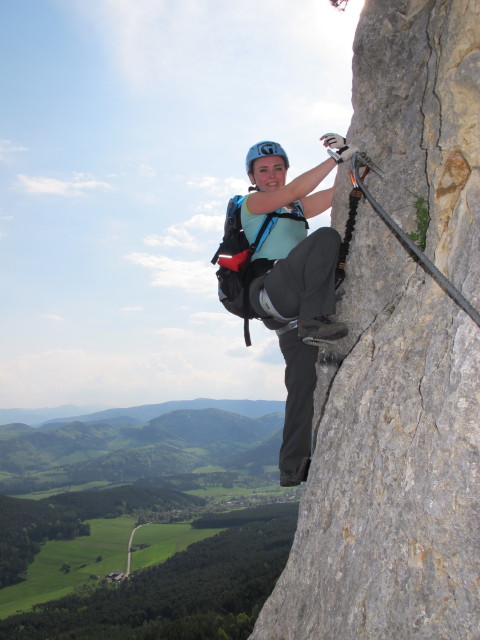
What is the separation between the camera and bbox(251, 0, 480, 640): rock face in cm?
406

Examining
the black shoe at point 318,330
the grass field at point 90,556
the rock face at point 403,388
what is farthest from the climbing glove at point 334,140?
the grass field at point 90,556

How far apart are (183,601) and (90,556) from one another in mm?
70350

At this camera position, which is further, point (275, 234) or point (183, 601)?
point (183, 601)

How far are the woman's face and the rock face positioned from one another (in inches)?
41.7

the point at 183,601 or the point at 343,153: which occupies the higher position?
the point at 343,153

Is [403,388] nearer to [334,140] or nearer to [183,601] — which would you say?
[334,140]

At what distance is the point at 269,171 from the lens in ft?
23.9

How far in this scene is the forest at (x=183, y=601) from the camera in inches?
2613

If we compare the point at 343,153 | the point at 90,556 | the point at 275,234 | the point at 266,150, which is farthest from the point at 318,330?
the point at 90,556

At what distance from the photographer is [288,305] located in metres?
6.43

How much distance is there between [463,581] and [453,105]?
4.92 meters

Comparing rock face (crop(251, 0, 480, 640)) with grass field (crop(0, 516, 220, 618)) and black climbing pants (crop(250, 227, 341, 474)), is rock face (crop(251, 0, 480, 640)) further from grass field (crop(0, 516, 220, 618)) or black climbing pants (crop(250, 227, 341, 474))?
grass field (crop(0, 516, 220, 618))

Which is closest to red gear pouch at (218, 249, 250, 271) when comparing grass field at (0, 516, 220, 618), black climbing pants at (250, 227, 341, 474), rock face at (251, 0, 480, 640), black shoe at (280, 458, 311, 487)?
black climbing pants at (250, 227, 341, 474)

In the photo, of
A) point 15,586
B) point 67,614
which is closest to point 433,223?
point 67,614
